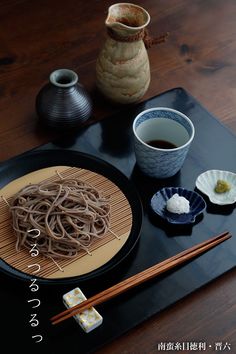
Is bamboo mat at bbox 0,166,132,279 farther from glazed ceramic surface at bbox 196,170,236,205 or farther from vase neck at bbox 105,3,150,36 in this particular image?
vase neck at bbox 105,3,150,36

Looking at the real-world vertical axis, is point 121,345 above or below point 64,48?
below

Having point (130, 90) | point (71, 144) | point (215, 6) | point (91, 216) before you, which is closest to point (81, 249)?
point (91, 216)

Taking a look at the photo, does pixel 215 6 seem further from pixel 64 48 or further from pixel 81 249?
pixel 81 249

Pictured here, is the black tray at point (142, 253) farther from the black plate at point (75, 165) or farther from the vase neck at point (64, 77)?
the vase neck at point (64, 77)

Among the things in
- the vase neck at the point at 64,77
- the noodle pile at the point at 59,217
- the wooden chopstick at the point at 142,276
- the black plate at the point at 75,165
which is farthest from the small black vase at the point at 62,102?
the wooden chopstick at the point at 142,276

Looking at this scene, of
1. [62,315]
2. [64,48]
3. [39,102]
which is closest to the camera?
[62,315]

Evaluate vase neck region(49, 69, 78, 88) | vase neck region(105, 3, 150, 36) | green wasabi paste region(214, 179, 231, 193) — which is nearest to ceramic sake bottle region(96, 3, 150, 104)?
vase neck region(105, 3, 150, 36)

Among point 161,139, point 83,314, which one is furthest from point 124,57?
point 83,314
